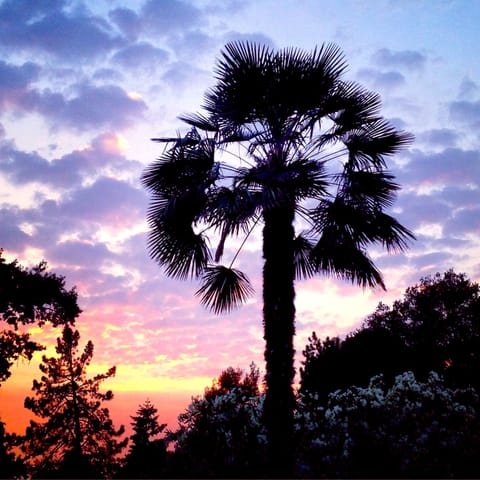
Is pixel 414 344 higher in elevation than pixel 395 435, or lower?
higher

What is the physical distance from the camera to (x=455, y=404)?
16844 millimetres

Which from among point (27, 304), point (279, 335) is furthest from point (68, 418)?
point (279, 335)

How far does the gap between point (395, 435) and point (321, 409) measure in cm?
426

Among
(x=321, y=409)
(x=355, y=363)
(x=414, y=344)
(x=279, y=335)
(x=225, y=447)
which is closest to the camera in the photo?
(x=279, y=335)

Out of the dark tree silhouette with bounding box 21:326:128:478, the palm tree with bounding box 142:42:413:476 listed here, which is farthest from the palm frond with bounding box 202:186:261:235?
the dark tree silhouette with bounding box 21:326:128:478

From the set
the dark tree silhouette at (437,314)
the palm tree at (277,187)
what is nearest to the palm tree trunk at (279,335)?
the palm tree at (277,187)

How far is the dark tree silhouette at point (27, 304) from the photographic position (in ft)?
65.9

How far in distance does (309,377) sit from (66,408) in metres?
18.1

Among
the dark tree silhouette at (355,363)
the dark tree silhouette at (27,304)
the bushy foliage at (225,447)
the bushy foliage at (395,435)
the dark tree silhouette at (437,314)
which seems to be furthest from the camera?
the dark tree silhouette at (437,314)

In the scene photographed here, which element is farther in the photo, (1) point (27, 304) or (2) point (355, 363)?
(2) point (355, 363)

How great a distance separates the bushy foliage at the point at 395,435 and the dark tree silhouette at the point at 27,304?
985cm

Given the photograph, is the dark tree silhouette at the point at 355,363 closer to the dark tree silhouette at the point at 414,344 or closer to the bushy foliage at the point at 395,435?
the dark tree silhouette at the point at 414,344

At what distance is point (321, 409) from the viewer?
17.2 metres

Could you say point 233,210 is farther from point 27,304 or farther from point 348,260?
point 27,304
